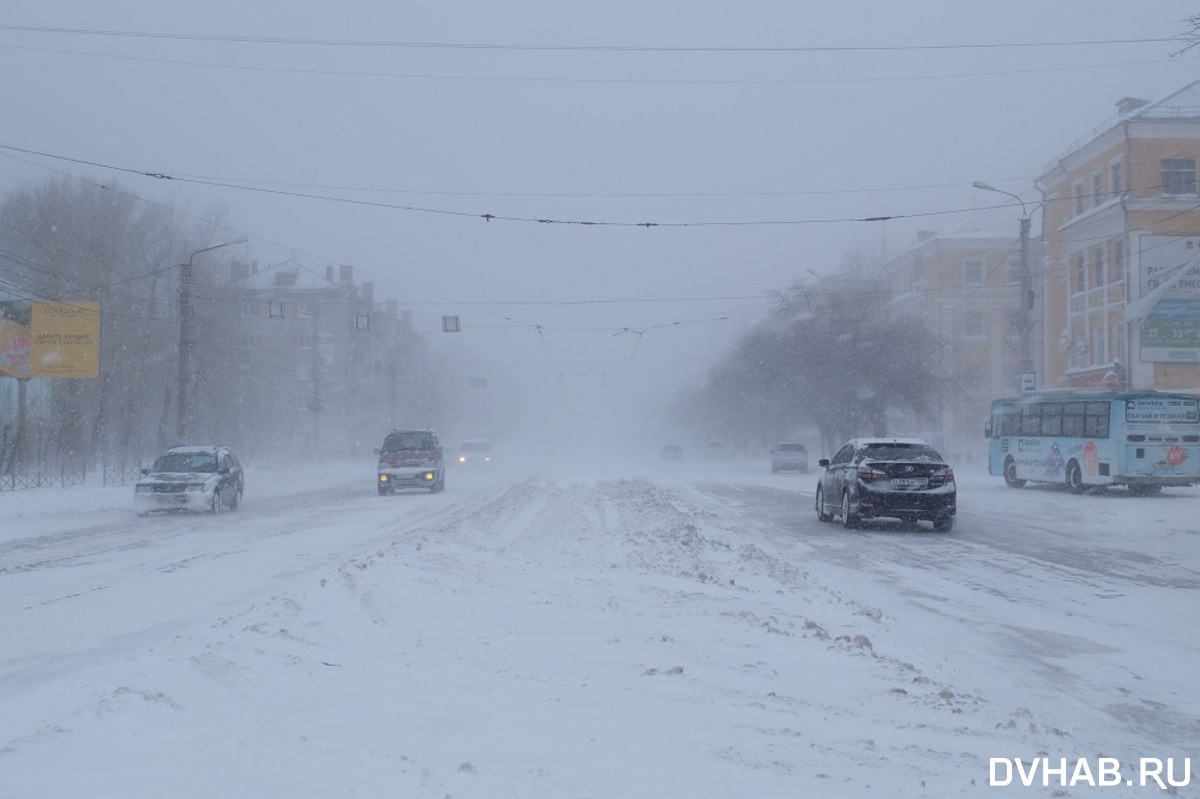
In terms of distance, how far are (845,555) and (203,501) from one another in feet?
59.0

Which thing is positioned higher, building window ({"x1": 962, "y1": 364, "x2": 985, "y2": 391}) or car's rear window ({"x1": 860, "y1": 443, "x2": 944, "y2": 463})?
building window ({"x1": 962, "y1": 364, "x2": 985, "y2": 391})

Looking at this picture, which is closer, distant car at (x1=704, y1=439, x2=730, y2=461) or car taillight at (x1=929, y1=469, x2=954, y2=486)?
car taillight at (x1=929, y1=469, x2=954, y2=486)

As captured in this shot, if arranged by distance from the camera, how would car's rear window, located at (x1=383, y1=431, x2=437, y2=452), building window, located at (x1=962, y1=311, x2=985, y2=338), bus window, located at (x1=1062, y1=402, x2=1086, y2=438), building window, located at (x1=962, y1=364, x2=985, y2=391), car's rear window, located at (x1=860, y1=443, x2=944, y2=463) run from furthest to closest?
building window, located at (x1=962, y1=311, x2=985, y2=338) → building window, located at (x1=962, y1=364, x2=985, y2=391) → car's rear window, located at (x1=383, y1=431, x2=437, y2=452) → bus window, located at (x1=1062, y1=402, x2=1086, y2=438) → car's rear window, located at (x1=860, y1=443, x2=944, y2=463)

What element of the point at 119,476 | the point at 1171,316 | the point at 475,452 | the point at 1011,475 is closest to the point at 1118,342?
the point at 1171,316

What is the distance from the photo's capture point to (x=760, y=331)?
216 ft

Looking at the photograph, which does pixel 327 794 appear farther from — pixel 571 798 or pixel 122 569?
pixel 122 569

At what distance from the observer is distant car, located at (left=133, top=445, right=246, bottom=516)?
28.6 meters

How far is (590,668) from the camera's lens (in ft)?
26.6

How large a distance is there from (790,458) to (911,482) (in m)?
39.3

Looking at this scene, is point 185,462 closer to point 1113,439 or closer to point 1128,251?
point 1113,439

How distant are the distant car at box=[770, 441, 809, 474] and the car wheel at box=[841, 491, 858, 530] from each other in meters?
37.7

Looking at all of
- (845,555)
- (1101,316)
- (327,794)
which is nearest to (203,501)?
(845,555)

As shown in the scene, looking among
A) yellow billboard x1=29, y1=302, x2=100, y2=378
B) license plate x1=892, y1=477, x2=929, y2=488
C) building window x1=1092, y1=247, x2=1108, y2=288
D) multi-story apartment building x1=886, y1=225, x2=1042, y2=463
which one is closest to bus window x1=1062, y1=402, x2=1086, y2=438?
license plate x1=892, y1=477, x2=929, y2=488

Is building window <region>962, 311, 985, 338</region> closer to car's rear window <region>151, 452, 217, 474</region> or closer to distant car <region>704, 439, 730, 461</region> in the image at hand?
distant car <region>704, 439, 730, 461</region>
